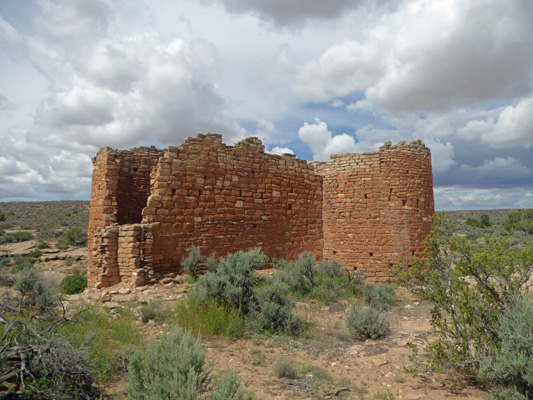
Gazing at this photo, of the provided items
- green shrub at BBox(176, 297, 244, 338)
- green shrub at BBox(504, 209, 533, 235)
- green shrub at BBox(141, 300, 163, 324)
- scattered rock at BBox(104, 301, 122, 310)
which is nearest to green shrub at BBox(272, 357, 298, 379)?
green shrub at BBox(176, 297, 244, 338)

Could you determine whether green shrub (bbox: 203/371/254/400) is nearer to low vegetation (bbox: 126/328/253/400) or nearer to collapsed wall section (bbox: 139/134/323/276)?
low vegetation (bbox: 126/328/253/400)

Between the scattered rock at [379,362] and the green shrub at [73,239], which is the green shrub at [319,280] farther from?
the green shrub at [73,239]

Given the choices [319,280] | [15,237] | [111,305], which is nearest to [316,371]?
[111,305]

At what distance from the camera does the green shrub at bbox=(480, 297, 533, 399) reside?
10.9 feet

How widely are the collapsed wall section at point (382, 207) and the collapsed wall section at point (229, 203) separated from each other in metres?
1.13

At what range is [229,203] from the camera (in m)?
10.0

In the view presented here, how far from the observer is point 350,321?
258 inches

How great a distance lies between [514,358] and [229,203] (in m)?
7.76

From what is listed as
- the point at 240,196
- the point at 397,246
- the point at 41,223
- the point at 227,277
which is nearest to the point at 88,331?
the point at 227,277

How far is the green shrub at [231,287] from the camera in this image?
21.2ft

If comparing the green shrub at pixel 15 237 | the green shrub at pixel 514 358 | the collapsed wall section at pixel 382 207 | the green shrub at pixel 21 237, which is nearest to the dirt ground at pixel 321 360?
the green shrub at pixel 514 358

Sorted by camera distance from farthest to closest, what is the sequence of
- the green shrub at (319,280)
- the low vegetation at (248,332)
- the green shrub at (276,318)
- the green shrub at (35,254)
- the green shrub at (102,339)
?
the green shrub at (35,254), the green shrub at (319,280), the green shrub at (276,318), the green shrub at (102,339), the low vegetation at (248,332)

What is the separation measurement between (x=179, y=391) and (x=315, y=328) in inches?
176

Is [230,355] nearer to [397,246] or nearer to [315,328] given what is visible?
[315,328]
